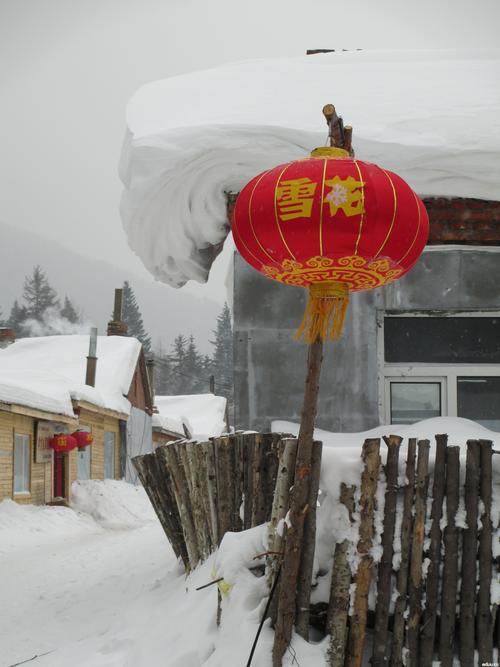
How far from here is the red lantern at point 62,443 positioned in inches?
804

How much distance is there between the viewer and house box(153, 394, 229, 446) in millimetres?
35562

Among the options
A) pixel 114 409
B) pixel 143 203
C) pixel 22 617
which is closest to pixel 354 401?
pixel 143 203

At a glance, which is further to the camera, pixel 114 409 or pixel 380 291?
pixel 114 409

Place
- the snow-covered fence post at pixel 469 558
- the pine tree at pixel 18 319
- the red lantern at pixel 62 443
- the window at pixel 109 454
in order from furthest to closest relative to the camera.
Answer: the pine tree at pixel 18 319
the window at pixel 109 454
the red lantern at pixel 62 443
the snow-covered fence post at pixel 469 558

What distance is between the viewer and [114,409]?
2514cm

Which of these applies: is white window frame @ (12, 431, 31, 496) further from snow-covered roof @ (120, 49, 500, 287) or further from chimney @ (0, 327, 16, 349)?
chimney @ (0, 327, 16, 349)

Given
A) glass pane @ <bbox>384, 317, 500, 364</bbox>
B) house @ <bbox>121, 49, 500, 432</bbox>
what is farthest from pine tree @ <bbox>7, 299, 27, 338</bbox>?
glass pane @ <bbox>384, 317, 500, 364</bbox>

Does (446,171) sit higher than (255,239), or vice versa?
(446,171)

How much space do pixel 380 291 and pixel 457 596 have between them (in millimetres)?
3697

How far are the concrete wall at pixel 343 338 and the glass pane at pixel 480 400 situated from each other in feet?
2.52

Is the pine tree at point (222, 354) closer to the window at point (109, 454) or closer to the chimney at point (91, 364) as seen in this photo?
the window at point (109, 454)

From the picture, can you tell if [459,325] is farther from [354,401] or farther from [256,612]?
[256,612]

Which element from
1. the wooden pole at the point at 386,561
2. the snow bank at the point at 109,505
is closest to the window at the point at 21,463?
the snow bank at the point at 109,505

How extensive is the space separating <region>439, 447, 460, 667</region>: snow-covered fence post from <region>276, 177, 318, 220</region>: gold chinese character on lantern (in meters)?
1.53
